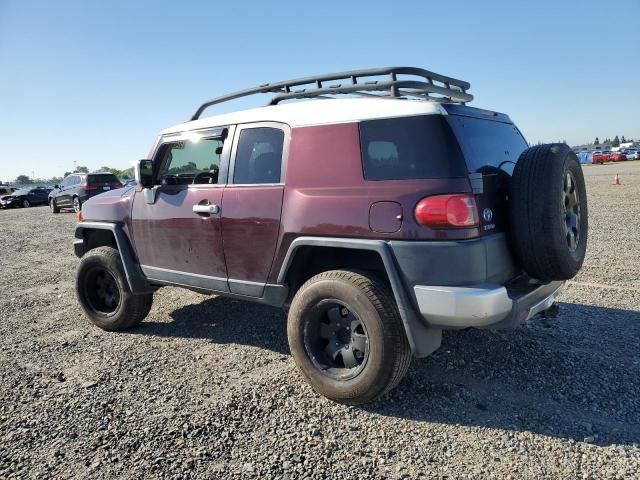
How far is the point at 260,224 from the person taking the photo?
3377 mm

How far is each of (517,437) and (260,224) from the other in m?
2.14

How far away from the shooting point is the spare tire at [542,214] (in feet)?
9.09

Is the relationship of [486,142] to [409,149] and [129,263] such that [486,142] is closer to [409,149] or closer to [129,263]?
[409,149]

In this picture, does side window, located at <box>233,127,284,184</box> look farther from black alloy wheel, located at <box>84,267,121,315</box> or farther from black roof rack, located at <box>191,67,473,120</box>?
black alloy wheel, located at <box>84,267,121,315</box>

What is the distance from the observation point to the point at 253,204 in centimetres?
342

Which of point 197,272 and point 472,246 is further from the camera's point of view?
point 197,272

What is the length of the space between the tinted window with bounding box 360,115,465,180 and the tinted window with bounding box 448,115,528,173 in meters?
0.11

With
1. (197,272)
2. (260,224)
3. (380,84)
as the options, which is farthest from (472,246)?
(197,272)

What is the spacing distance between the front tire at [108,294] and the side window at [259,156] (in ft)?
5.79

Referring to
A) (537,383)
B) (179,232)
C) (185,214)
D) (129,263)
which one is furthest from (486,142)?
(129,263)

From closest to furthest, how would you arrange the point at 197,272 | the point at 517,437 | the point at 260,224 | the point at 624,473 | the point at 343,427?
1. the point at 624,473
2. the point at 517,437
3. the point at 343,427
4. the point at 260,224
5. the point at 197,272

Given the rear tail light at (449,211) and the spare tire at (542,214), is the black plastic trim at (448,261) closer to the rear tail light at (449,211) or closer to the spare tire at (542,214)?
the rear tail light at (449,211)

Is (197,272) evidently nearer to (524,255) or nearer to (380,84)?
(380,84)

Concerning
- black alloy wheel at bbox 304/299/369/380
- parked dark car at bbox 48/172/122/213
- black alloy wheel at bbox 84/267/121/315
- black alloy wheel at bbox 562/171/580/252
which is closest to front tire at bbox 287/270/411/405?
black alloy wheel at bbox 304/299/369/380
